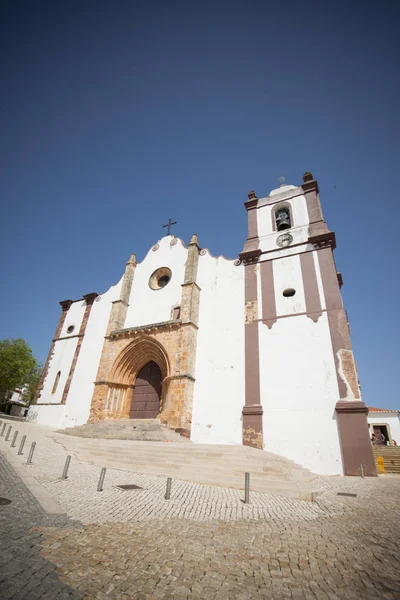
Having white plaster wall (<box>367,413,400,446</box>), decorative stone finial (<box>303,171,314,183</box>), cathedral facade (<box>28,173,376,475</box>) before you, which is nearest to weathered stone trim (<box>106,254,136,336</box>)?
cathedral facade (<box>28,173,376,475</box>)

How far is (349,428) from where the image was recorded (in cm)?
984

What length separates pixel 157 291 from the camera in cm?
1775

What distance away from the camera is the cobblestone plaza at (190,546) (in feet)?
7.89

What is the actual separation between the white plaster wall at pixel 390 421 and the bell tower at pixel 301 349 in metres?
19.2

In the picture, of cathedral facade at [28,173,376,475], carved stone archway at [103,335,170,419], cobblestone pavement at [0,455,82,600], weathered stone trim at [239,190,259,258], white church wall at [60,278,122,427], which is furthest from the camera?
white church wall at [60,278,122,427]

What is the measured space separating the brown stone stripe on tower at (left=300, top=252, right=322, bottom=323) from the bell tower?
0.13 ft

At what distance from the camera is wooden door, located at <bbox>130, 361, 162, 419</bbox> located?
50.2 feet

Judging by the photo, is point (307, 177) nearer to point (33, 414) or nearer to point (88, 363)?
point (88, 363)

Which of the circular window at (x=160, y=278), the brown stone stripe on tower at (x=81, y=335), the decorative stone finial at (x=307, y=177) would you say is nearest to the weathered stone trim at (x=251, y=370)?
the circular window at (x=160, y=278)

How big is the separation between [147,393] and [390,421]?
24.1 metres

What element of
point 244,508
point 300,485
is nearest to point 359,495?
point 300,485

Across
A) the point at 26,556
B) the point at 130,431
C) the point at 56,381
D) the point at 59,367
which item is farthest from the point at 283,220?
the point at 56,381

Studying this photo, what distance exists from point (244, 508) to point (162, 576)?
3.18 metres

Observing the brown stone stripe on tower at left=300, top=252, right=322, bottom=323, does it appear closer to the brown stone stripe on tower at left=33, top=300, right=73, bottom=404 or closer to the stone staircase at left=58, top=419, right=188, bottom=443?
the stone staircase at left=58, top=419, right=188, bottom=443
